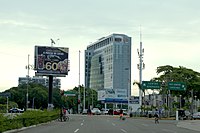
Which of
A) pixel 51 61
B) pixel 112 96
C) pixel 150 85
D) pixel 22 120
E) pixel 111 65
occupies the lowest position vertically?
pixel 112 96

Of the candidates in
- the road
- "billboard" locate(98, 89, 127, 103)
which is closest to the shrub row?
the road

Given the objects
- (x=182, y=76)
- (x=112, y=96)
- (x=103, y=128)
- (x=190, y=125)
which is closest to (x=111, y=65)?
(x=112, y=96)

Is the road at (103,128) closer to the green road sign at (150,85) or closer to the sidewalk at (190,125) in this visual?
the sidewalk at (190,125)

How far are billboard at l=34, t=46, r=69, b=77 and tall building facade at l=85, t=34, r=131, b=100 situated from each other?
55014 millimetres

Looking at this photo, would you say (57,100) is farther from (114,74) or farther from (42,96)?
(114,74)

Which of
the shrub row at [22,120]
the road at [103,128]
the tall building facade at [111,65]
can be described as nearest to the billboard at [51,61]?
the shrub row at [22,120]

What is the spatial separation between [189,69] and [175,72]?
445 cm

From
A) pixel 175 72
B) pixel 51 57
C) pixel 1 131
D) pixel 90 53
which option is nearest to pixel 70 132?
pixel 1 131

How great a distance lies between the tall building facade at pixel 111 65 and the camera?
11869cm

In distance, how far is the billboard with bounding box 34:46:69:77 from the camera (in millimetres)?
57125

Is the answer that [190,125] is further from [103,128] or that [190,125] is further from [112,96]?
[112,96]

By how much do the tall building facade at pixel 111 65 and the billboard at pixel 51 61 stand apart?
180 feet

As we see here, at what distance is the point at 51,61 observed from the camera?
191 ft

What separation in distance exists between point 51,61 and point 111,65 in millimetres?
68507
